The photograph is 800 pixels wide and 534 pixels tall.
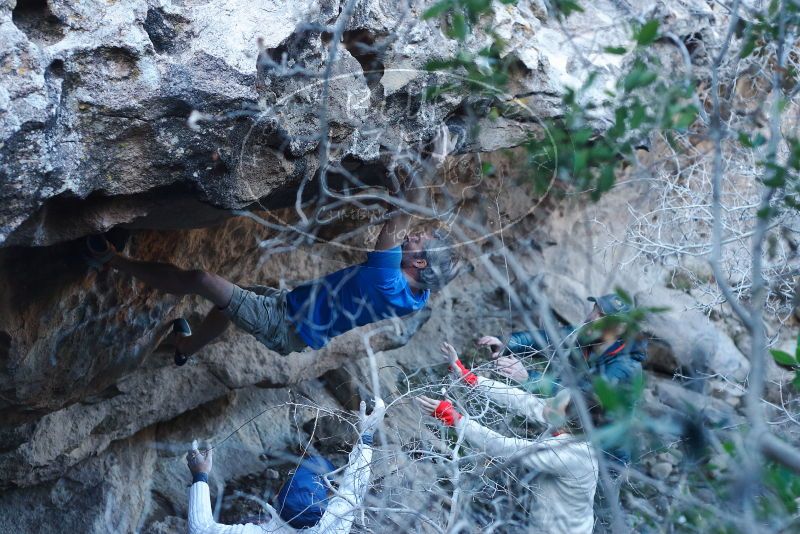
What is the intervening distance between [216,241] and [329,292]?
0.61 meters

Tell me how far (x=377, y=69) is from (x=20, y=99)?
1306 millimetres

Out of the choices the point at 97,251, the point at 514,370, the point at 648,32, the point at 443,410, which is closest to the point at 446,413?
the point at 443,410

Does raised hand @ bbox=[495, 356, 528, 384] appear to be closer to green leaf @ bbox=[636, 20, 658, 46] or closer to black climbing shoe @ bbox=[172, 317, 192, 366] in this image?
black climbing shoe @ bbox=[172, 317, 192, 366]

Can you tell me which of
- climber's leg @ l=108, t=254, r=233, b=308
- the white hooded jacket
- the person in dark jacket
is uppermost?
climber's leg @ l=108, t=254, r=233, b=308

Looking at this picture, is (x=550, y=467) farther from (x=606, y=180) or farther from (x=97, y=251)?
(x=97, y=251)

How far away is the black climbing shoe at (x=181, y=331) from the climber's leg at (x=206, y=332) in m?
0.02

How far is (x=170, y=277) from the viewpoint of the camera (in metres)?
3.19

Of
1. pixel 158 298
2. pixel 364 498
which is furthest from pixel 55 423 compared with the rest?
pixel 364 498

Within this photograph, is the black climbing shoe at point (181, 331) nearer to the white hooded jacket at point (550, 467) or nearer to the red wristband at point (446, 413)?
the red wristband at point (446, 413)

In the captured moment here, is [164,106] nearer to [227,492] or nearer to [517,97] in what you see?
[517,97]

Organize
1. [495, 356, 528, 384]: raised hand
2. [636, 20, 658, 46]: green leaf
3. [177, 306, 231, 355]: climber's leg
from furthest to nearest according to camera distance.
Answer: [177, 306, 231, 355]: climber's leg
[495, 356, 528, 384]: raised hand
[636, 20, 658, 46]: green leaf

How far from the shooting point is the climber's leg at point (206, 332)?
3.57 meters

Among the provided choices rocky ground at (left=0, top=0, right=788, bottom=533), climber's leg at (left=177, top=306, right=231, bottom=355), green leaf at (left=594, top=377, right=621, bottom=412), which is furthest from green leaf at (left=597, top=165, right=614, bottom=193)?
climber's leg at (left=177, top=306, right=231, bottom=355)

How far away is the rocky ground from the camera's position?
2406 millimetres
